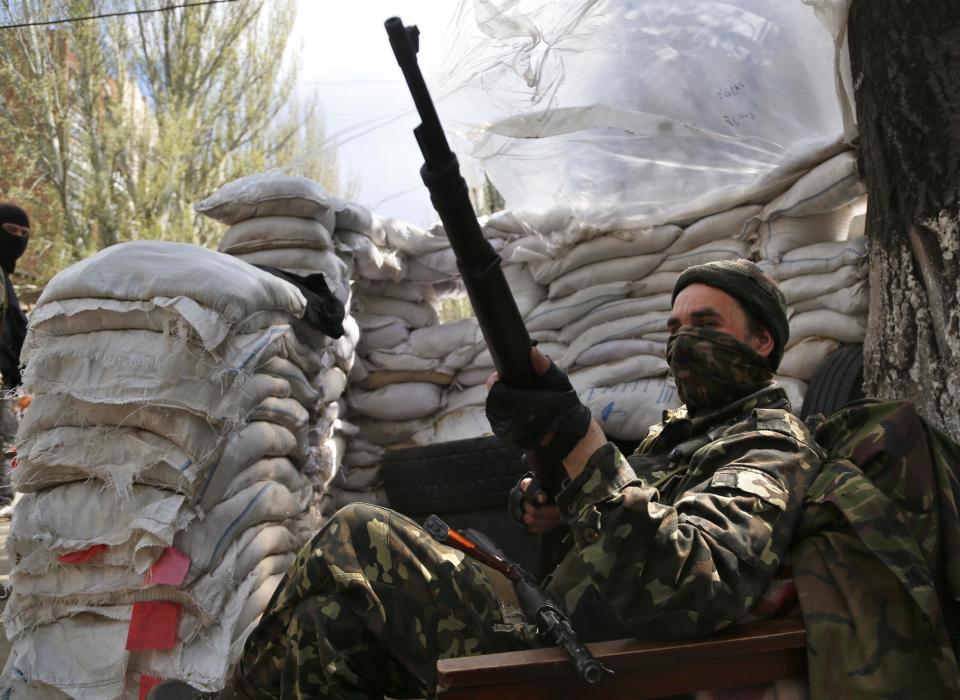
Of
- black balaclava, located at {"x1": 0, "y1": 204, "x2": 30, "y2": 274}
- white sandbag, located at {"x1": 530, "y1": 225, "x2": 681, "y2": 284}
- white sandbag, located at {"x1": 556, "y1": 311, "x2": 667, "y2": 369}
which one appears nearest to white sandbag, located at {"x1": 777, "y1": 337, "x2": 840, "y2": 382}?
white sandbag, located at {"x1": 556, "y1": 311, "x2": 667, "y2": 369}

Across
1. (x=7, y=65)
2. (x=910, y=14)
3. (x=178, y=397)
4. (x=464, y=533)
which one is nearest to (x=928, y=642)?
(x=464, y=533)

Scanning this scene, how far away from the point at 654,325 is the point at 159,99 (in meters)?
11.0

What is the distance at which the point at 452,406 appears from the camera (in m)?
4.49

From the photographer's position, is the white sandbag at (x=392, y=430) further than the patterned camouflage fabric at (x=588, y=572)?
Yes

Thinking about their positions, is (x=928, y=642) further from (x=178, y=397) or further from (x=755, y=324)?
(x=178, y=397)

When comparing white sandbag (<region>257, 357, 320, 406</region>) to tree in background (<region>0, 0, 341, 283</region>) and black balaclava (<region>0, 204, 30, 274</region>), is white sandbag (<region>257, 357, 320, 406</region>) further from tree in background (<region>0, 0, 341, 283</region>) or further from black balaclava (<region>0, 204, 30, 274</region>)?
tree in background (<region>0, 0, 341, 283</region>)

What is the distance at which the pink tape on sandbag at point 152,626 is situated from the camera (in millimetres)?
2568

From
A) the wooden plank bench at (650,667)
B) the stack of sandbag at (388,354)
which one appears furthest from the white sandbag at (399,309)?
the wooden plank bench at (650,667)

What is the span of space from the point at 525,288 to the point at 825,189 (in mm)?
1536

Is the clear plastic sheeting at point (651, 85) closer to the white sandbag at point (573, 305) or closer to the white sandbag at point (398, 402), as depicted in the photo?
the white sandbag at point (573, 305)

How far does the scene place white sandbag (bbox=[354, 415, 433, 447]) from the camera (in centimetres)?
450

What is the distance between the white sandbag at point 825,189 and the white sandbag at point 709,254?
239mm

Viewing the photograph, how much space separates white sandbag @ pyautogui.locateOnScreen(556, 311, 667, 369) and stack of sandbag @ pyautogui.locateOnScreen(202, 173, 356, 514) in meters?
1.01

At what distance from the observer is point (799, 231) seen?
3545 mm
